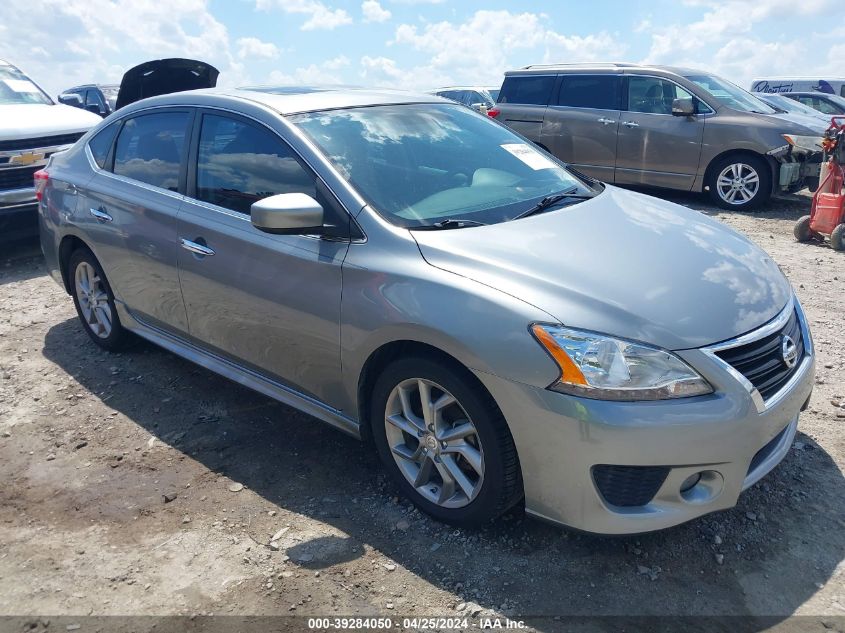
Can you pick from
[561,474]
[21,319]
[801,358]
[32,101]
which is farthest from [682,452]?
[32,101]

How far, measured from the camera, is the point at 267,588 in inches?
105

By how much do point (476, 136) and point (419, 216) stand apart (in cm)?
97

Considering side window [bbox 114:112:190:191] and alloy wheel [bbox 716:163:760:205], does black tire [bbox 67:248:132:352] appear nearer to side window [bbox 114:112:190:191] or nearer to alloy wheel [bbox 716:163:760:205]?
side window [bbox 114:112:190:191]

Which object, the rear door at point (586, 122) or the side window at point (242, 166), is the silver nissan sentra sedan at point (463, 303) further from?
the rear door at point (586, 122)

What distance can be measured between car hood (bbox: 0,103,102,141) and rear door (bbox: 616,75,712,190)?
21.9 ft

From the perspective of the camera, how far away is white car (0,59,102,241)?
7098 millimetres

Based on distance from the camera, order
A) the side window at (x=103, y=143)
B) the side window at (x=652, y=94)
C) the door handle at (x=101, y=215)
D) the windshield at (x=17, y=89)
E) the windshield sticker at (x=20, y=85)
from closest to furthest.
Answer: the door handle at (x=101, y=215) < the side window at (x=103, y=143) < the windshield at (x=17, y=89) < the windshield sticker at (x=20, y=85) < the side window at (x=652, y=94)

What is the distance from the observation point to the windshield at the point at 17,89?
8281 mm

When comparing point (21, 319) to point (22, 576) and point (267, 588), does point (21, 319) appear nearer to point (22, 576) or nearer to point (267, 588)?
point (22, 576)

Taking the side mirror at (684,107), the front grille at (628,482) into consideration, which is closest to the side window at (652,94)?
the side mirror at (684,107)

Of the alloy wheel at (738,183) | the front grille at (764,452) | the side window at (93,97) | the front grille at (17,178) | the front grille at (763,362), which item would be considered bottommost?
the front grille at (764,452)

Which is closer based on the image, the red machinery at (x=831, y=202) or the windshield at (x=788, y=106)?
the red machinery at (x=831, y=202)

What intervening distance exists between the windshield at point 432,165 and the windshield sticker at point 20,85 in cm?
682

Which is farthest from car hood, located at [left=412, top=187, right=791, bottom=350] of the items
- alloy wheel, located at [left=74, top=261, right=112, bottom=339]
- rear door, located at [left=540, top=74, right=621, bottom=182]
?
rear door, located at [left=540, top=74, right=621, bottom=182]
